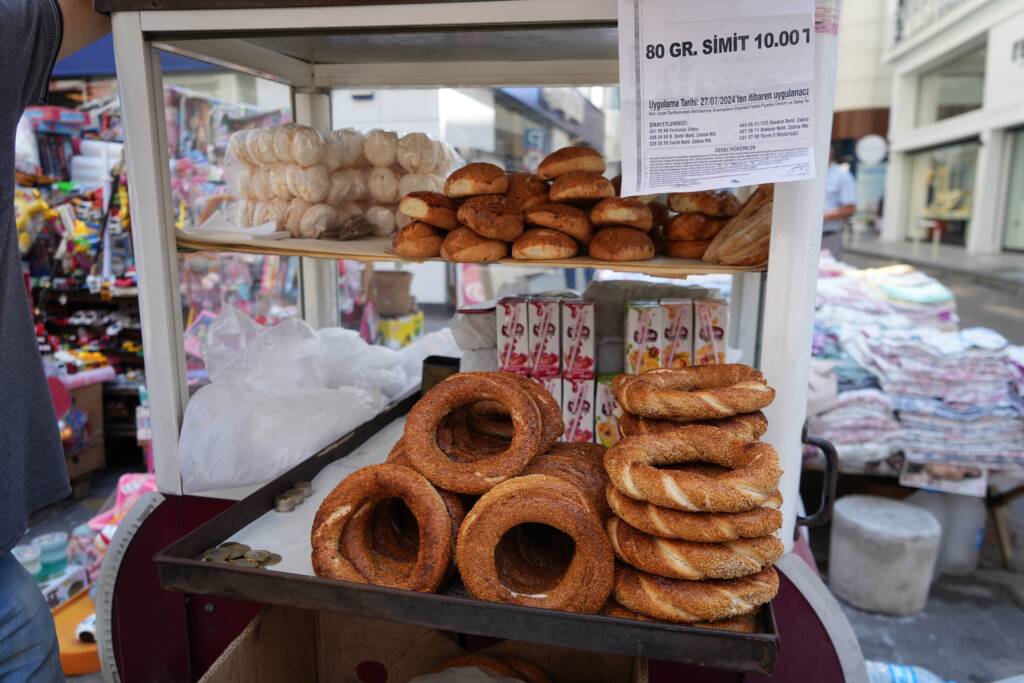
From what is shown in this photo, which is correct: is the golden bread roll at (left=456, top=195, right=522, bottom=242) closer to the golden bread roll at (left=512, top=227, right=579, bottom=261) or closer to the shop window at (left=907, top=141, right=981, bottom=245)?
the golden bread roll at (left=512, top=227, right=579, bottom=261)

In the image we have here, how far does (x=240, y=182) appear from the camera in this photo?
2.37 metres

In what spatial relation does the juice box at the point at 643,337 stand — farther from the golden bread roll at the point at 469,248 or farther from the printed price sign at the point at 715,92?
the printed price sign at the point at 715,92

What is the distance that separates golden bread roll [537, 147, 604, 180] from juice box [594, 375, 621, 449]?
65 centimetres

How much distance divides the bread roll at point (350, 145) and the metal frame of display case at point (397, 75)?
286 millimetres

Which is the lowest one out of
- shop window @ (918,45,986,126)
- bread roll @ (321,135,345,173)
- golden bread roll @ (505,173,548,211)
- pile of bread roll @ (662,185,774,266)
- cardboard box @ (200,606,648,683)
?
cardboard box @ (200,606,648,683)

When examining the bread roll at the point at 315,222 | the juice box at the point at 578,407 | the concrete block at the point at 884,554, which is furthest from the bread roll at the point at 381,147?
the concrete block at the point at 884,554

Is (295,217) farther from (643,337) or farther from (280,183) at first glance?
(643,337)

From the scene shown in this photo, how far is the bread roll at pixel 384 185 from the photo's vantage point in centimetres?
240

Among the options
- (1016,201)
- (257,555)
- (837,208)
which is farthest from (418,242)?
(1016,201)

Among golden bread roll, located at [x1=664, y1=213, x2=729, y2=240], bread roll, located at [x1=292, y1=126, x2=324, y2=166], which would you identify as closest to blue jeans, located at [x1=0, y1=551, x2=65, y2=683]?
bread roll, located at [x1=292, y1=126, x2=324, y2=166]

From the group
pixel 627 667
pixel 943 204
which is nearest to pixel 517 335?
pixel 627 667

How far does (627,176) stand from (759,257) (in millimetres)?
403

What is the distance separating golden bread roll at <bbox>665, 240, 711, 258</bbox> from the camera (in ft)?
6.37

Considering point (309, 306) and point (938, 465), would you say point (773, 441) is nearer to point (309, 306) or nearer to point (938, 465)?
point (309, 306)
